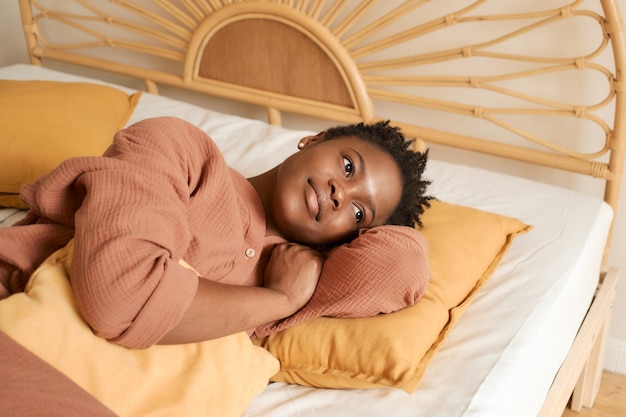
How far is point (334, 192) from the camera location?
1231mm

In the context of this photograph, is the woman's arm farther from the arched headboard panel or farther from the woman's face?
the arched headboard panel

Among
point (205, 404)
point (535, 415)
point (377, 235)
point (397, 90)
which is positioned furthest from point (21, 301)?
point (397, 90)

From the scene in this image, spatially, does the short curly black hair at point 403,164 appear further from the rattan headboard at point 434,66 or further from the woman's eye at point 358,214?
the rattan headboard at point 434,66

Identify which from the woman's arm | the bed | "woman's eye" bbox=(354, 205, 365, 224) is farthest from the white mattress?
"woman's eye" bbox=(354, 205, 365, 224)

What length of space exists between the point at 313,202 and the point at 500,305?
1.32 ft

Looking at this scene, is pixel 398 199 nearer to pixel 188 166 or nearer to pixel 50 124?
pixel 188 166

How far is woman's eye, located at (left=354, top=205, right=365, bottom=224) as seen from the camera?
126cm

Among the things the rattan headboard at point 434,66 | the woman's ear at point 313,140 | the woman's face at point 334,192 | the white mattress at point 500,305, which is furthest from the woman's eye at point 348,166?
the rattan headboard at point 434,66

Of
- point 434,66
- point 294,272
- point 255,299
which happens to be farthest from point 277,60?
point 255,299

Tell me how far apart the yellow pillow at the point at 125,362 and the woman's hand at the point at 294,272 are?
0.42 feet

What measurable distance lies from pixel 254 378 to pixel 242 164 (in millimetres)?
769

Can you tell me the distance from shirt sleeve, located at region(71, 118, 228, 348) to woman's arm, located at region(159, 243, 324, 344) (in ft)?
0.14

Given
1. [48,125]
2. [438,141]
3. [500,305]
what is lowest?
[500,305]

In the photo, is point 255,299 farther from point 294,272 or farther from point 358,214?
point 358,214
